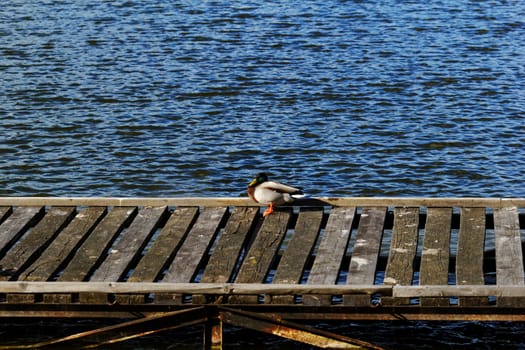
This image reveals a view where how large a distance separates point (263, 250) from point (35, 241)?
84.9 inches

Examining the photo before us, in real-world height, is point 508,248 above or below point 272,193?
below

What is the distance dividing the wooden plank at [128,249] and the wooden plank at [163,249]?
10 cm

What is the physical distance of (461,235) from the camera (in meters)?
9.92

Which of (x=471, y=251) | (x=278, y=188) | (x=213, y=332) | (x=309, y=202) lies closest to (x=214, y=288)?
(x=213, y=332)

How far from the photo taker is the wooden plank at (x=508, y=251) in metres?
8.95

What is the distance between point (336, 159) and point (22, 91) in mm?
6530

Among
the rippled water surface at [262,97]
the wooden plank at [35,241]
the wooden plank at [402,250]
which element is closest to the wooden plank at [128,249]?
the wooden plank at [35,241]

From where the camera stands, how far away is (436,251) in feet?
31.5

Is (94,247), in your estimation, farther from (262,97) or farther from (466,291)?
(262,97)

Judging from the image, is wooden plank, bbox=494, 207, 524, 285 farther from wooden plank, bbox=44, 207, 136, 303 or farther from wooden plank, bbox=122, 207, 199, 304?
wooden plank, bbox=44, 207, 136, 303

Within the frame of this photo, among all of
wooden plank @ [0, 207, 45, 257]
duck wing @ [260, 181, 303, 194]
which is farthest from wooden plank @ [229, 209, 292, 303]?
wooden plank @ [0, 207, 45, 257]

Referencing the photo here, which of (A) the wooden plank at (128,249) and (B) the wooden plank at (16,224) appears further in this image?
(B) the wooden plank at (16,224)

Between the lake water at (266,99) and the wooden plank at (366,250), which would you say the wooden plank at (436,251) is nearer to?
the wooden plank at (366,250)

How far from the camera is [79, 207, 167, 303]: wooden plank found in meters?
9.16
